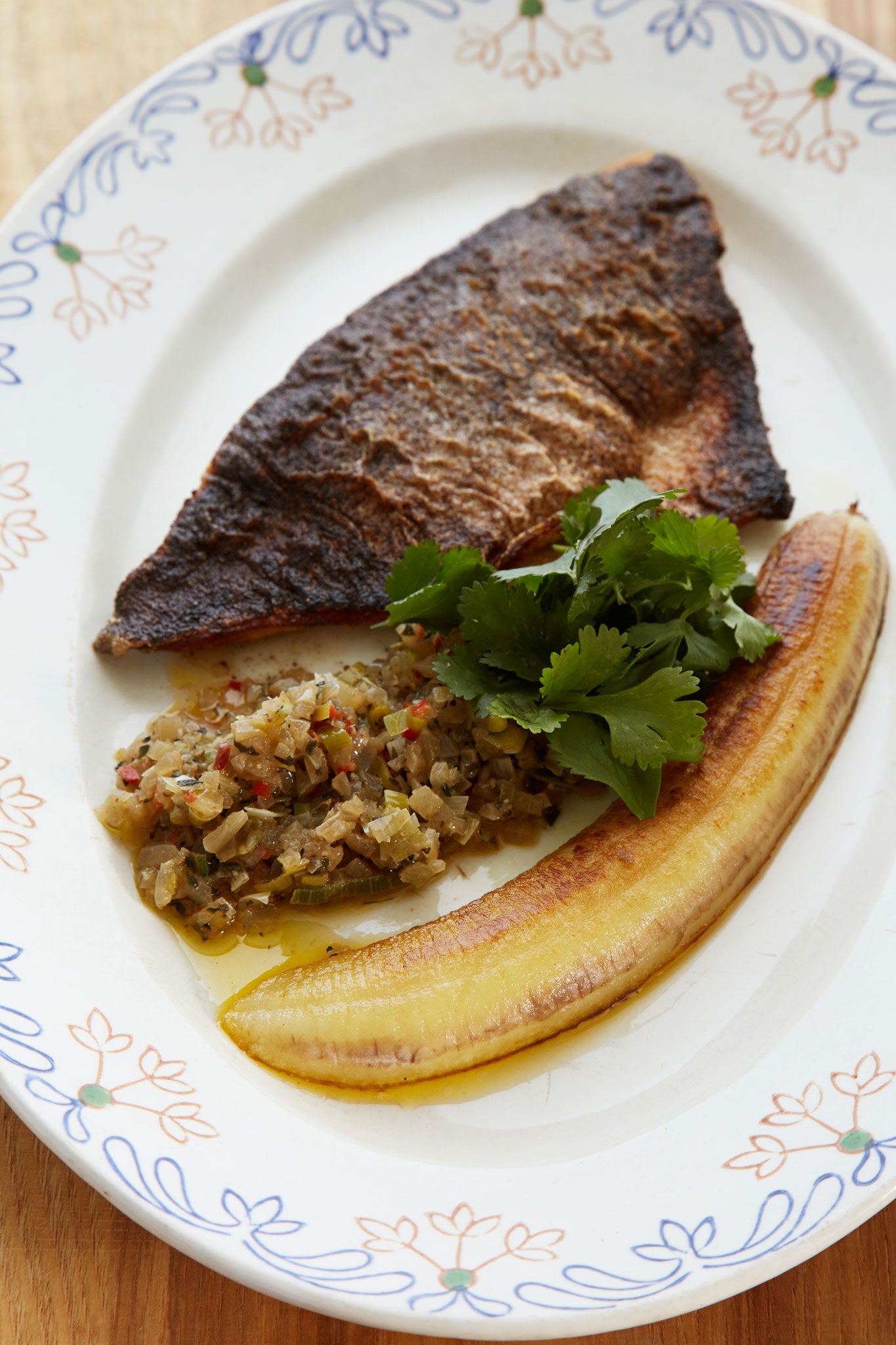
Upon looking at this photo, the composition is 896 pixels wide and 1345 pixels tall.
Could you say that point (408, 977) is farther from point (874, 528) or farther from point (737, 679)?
point (874, 528)

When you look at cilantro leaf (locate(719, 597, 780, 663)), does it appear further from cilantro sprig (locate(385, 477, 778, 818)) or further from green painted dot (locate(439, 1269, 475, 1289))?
green painted dot (locate(439, 1269, 475, 1289))

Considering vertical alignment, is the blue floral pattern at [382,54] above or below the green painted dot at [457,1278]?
above

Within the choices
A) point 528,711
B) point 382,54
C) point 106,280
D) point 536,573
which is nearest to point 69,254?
point 106,280

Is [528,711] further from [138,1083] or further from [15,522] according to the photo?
[15,522]

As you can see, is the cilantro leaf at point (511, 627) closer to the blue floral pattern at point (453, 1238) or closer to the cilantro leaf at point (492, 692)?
the cilantro leaf at point (492, 692)

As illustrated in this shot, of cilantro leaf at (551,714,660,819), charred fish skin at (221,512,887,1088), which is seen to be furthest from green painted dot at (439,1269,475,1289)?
cilantro leaf at (551,714,660,819)

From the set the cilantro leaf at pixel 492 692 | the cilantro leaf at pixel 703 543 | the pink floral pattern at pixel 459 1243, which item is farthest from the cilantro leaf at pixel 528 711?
the pink floral pattern at pixel 459 1243
